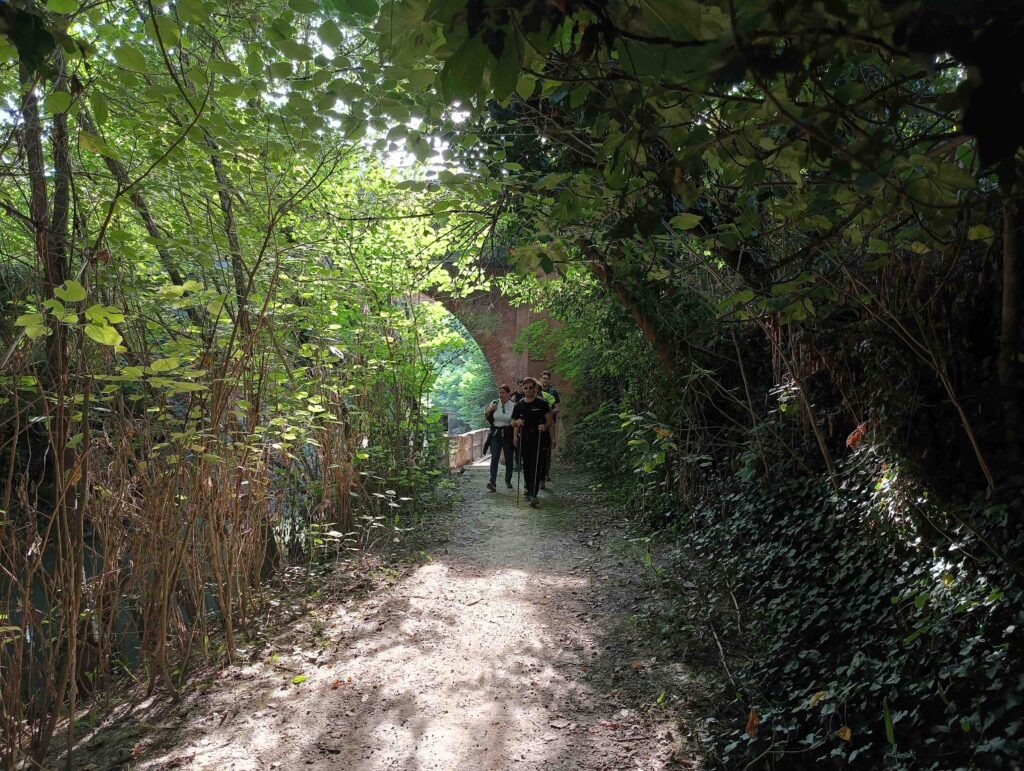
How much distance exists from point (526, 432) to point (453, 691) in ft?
16.0

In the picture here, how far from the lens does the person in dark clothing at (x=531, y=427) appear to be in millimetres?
8492

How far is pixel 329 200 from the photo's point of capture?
6039 millimetres

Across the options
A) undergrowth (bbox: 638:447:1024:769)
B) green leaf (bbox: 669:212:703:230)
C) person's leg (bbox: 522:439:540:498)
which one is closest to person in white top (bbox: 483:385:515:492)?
person's leg (bbox: 522:439:540:498)

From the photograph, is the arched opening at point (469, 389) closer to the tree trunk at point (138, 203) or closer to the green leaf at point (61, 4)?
the tree trunk at point (138, 203)

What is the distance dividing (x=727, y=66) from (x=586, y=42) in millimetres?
324

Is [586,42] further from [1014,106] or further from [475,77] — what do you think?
[1014,106]

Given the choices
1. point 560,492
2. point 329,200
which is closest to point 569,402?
point 560,492

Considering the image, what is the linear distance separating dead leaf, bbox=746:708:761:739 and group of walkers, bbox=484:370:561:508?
563cm

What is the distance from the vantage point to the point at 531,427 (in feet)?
27.8

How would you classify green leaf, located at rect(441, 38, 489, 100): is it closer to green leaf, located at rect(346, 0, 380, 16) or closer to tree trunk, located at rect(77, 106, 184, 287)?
green leaf, located at rect(346, 0, 380, 16)

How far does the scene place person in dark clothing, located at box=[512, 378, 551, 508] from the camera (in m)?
8.49

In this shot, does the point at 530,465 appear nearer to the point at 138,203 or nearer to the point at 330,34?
the point at 138,203

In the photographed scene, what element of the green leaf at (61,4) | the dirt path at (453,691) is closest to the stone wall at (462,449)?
the dirt path at (453,691)

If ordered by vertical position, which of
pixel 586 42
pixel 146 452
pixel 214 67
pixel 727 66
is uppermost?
pixel 214 67
